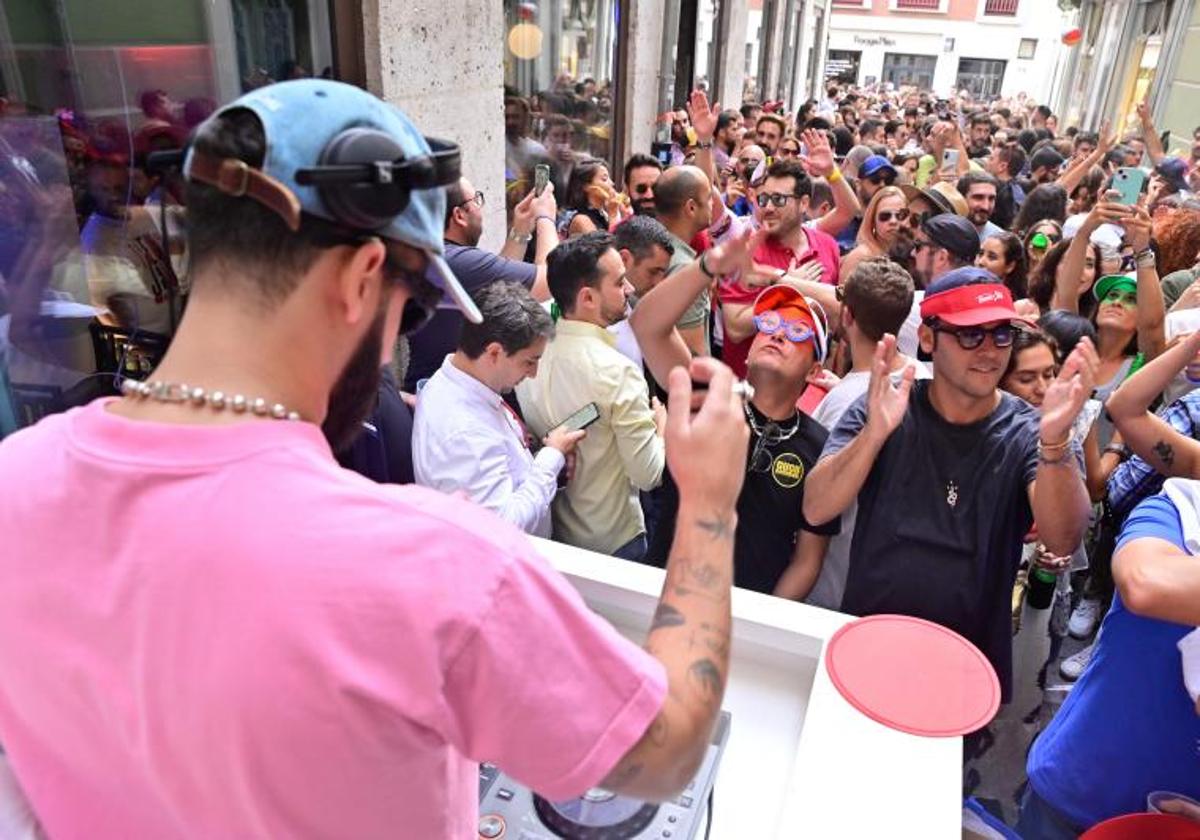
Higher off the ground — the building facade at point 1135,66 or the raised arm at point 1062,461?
the building facade at point 1135,66

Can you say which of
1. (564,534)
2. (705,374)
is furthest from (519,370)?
(705,374)

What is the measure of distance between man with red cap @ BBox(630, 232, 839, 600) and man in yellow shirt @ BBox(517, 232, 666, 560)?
270 millimetres

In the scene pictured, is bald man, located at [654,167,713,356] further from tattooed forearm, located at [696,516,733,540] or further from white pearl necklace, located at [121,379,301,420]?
white pearl necklace, located at [121,379,301,420]

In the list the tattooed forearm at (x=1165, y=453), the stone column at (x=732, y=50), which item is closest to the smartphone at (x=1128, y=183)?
the tattooed forearm at (x=1165, y=453)

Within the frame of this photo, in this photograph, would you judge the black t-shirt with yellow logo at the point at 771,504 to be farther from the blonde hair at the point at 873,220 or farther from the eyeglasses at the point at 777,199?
the blonde hair at the point at 873,220

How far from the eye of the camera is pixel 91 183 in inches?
110

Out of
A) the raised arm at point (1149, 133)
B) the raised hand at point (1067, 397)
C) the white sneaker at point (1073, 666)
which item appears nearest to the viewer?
the raised hand at point (1067, 397)

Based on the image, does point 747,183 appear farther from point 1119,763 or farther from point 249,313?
point 249,313

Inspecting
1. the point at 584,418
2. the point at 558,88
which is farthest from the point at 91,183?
the point at 558,88

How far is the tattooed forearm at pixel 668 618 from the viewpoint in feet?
2.86

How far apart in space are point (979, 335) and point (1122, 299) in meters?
1.93

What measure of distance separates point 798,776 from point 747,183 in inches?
233

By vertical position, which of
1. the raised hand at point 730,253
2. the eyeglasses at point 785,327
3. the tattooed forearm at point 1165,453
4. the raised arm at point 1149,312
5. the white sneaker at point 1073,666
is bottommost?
the white sneaker at point 1073,666

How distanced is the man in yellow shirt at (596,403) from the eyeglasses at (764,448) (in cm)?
40
